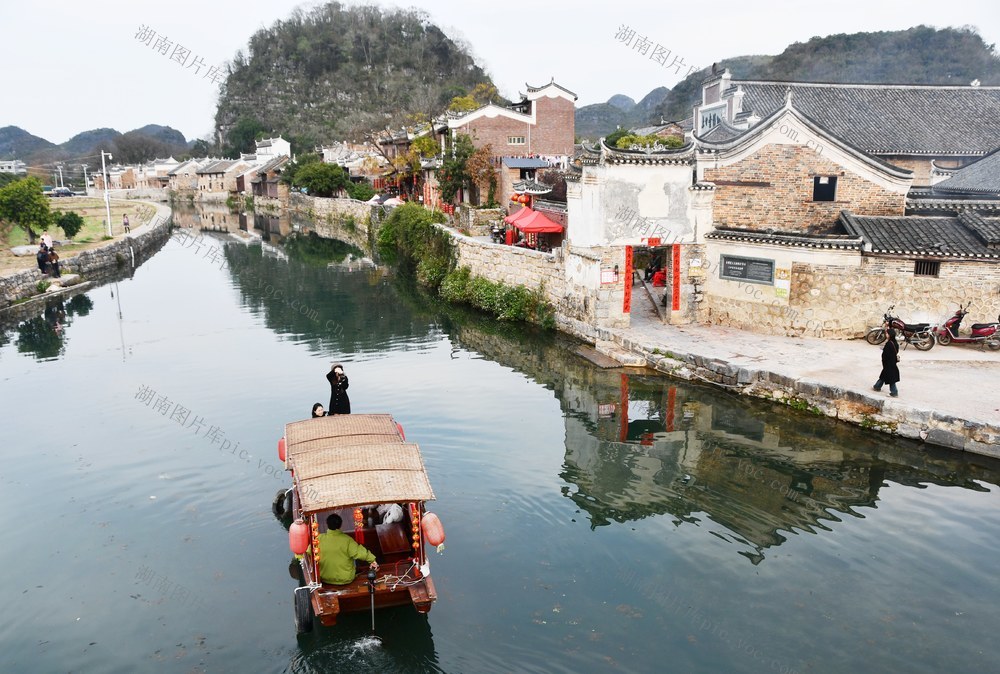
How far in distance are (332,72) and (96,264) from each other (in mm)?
86490

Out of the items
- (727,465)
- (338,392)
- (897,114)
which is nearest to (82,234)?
(338,392)

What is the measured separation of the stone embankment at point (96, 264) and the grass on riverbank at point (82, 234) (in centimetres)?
73

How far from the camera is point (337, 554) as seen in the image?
26.4ft

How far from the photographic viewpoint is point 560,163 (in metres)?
38.4

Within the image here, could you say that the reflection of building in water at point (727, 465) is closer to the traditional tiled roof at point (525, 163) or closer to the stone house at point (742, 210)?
the stone house at point (742, 210)

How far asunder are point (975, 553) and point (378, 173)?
55.0 meters

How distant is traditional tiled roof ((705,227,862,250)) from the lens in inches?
688

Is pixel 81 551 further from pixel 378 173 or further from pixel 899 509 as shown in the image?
pixel 378 173

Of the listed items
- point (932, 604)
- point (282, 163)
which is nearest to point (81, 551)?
point (932, 604)

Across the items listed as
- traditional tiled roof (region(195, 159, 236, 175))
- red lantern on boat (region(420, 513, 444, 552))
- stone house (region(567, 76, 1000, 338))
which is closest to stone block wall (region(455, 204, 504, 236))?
stone house (region(567, 76, 1000, 338))

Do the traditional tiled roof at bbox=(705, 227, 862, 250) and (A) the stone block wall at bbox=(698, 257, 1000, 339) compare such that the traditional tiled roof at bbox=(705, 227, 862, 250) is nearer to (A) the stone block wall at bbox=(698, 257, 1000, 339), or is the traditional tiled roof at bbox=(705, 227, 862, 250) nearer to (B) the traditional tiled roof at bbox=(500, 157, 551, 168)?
(A) the stone block wall at bbox=(698, 257, 1000, 339)

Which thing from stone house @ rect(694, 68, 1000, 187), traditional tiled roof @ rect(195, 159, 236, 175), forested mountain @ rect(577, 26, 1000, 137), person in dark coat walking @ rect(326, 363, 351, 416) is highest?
forested mountain @ rect(577, 26, 1000, 137)

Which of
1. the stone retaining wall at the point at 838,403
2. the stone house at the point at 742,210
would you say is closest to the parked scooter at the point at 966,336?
the stone house at the point at 742,210

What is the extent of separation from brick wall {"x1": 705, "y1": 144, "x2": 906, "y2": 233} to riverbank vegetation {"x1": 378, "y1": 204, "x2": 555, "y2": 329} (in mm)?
6214
